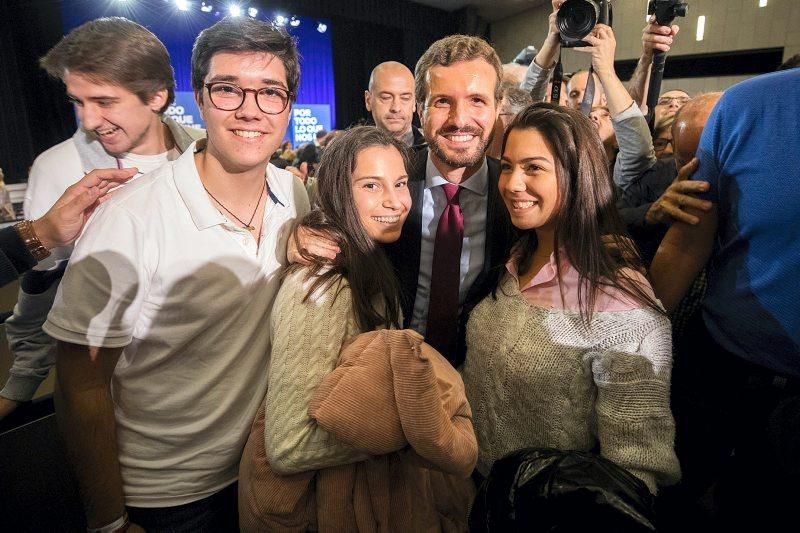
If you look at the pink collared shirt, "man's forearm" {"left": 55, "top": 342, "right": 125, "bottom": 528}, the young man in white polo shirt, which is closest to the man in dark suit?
the pink collared shirt

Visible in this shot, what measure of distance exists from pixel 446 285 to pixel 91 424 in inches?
43.3

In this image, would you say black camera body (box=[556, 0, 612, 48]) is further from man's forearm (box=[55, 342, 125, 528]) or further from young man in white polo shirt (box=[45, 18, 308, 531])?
man's forearm (box=[55, 342, 125, 528])

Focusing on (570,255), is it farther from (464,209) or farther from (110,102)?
(110,102)

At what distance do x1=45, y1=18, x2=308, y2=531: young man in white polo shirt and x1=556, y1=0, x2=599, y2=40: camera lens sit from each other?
47.4 inches

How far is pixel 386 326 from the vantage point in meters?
1.24

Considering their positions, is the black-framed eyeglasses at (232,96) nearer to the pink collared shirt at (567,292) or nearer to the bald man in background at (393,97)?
the pink collared shirt at (567,292)

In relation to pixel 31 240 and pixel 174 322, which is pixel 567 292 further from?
pixel 31 240

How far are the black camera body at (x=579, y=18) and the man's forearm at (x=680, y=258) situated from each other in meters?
1.03

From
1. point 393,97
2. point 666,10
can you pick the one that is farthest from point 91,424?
point 393,97

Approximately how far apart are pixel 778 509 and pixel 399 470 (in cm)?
91

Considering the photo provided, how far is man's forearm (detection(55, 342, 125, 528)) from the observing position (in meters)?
1.11

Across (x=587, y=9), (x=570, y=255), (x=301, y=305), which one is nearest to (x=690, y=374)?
(x=570, y=255)

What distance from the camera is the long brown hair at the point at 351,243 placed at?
1.17 m

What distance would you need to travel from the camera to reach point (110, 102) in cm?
165
